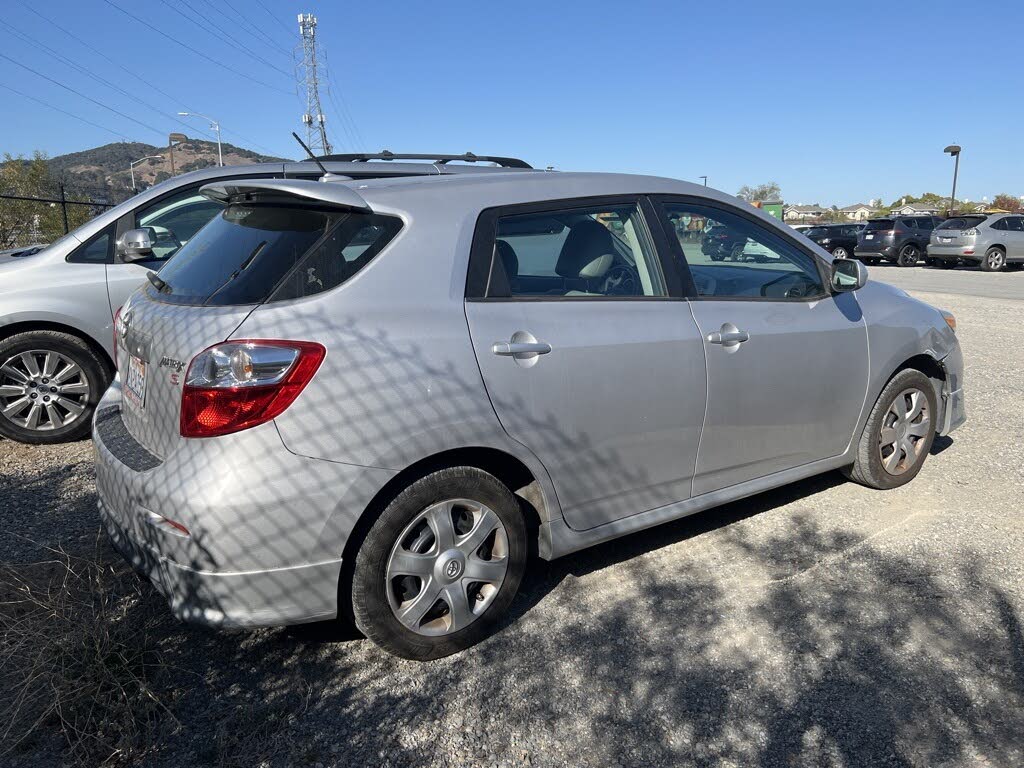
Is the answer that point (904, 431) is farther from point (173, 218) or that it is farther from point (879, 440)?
point (173, 218)

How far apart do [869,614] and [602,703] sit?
49.5 inches

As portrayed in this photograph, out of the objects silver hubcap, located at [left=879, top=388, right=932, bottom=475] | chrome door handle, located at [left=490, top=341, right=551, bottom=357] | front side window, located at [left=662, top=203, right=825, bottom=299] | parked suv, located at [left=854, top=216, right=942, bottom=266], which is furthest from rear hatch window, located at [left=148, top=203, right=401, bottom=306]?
parked suv, located at [left=854, top=216, right=942, bottom=266]

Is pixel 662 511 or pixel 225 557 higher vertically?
pixel 225 557

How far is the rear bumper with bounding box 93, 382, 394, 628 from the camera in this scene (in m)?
2.48

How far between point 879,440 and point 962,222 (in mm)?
23678

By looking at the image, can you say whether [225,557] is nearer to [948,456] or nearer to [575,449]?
[575,449]

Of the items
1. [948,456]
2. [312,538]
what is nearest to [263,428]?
[312,538]

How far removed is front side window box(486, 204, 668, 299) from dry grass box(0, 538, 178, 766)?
194 centimetres

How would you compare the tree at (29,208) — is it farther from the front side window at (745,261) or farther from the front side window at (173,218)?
the front side window at (745,261)

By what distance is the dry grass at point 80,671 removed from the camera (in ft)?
8.23

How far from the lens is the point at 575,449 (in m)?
3.09

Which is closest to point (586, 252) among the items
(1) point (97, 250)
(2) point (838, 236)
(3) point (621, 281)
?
(3) point (621, 281)

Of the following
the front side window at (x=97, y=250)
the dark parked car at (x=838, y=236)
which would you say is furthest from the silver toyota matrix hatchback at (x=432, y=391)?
the dark parked car at (x=838, y=236)

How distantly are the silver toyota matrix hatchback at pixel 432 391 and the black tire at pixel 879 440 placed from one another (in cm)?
58
